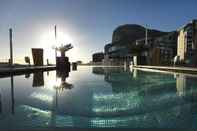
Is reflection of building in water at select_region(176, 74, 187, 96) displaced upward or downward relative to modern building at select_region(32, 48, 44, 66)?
downward

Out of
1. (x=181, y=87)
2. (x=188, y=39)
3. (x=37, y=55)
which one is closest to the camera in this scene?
(x=181, y=87)

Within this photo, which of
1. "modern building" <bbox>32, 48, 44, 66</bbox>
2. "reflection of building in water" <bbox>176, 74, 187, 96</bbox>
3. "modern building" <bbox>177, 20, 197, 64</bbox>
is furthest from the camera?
"modern building" <bbox>177, 20, 197, 64</bbox>

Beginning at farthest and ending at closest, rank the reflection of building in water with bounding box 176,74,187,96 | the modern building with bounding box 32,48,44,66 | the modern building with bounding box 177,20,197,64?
the modern building with bounding box 177,20,197,64
the modern building with bounding box 32,48,44,66
the reflection of building in water with bounding box 176,74,187,96

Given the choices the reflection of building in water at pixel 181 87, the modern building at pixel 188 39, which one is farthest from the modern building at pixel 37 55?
the modern building at pixel 188 39

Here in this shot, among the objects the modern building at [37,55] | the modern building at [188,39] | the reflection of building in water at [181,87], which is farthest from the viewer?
the modern building at [188,39]

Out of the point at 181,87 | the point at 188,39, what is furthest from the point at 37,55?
the point at 188,39

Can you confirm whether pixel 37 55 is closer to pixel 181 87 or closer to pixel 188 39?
pixel 181 87

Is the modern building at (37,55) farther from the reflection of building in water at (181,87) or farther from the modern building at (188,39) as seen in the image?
the modern building at (188,39)

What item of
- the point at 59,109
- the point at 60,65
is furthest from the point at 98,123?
the point at 60,65

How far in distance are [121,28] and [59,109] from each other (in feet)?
300

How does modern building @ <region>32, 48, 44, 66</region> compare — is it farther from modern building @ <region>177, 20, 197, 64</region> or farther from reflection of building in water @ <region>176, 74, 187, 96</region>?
modern building @ <region>177, 20, 197, 64</region>

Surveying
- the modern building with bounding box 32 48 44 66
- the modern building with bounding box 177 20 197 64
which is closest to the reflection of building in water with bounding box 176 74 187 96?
the modern building with bounding box 32 48 44 66

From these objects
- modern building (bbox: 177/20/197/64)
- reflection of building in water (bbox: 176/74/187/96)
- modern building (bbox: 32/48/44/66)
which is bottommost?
reflection of building in water (bbox: 176/74/187/96)

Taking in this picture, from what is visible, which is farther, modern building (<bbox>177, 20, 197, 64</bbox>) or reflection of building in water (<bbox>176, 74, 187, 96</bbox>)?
modern building (<bbox>177, 20, 197, 64</bbox>)
